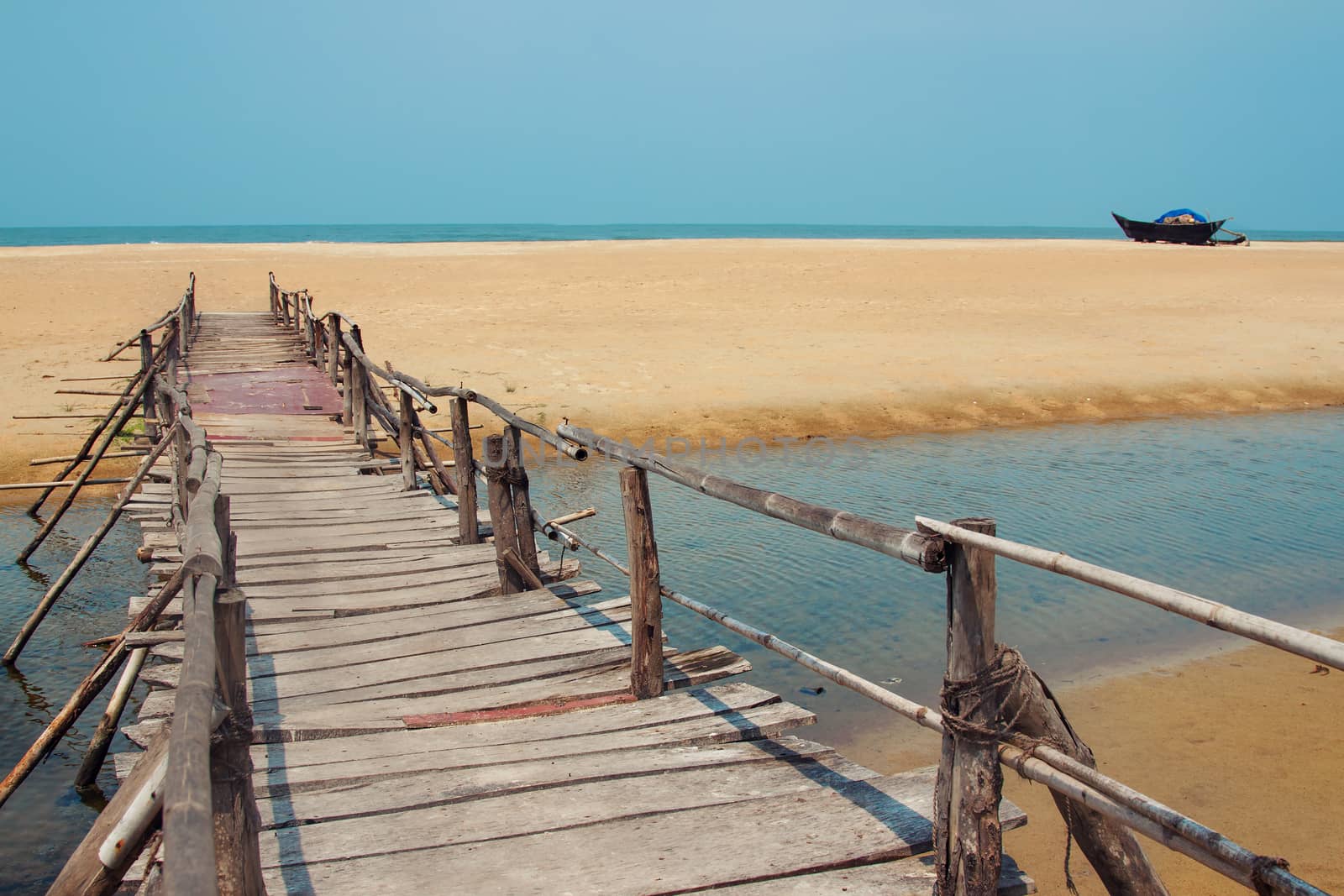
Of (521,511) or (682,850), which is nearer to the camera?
(682,850)

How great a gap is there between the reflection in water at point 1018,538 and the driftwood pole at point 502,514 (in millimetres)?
1717

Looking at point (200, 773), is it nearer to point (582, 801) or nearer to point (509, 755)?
point (582, 801)

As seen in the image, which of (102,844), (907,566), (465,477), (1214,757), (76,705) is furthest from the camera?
(907,566)

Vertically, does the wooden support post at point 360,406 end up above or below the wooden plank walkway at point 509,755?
above

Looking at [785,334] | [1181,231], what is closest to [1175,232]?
[1181,231]

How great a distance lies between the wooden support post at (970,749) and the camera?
2611mm

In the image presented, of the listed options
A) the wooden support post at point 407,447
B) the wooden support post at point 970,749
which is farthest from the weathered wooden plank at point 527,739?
the wooden support post at point 407,447

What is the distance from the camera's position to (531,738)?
3924 millimetres

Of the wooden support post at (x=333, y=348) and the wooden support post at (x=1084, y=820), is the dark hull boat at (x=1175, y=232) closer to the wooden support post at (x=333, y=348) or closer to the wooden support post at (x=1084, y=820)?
the wooden support post at (x=333, y=348)

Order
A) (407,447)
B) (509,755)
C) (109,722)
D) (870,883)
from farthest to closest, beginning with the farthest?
1. (407,447)
2. (109,722)
3. (509,755)
4. (870,883)

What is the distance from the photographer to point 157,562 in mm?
6188

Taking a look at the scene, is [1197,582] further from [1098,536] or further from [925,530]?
[925,530]

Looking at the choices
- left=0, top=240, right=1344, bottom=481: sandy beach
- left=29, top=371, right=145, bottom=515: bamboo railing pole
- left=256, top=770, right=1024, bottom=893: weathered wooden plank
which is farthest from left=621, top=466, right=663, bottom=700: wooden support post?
left=0, top=240, right=1344, bottom=481: sandy beach

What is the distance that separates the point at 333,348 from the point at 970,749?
1161cm
